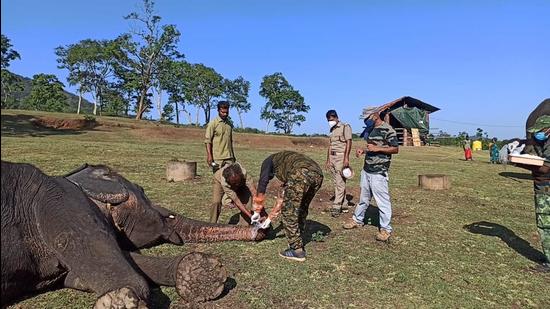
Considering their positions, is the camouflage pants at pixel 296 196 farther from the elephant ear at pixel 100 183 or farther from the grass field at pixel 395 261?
the elephant ear at pixel 100 183

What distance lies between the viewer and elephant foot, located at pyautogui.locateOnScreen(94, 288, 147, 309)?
3166 mm

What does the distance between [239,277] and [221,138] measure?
3259mm

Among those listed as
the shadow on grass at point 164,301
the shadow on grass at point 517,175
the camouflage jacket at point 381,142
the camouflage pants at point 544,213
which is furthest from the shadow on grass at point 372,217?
the shadow on grass at point 517,175

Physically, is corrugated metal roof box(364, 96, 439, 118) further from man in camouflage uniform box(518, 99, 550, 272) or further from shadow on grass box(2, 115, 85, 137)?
man in camouflage uniform box(518, 99, 550, 272)

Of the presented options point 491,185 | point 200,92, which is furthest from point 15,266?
point 200,92

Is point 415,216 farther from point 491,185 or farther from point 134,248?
point 491,185

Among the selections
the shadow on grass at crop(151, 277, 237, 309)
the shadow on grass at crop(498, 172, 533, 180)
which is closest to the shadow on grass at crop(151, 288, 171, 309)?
the shadow on grass at crop(151, 277, 237, 309)

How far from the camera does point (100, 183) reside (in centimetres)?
495

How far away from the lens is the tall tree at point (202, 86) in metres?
62.3

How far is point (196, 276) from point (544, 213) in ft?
14.1

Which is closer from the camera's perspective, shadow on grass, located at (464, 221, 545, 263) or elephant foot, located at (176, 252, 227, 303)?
elephant foot, located at (176, 252, 227, 303)

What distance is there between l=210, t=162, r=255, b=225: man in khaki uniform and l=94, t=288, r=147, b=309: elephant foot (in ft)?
10.1

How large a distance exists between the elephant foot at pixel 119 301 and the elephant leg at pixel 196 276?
81 cm

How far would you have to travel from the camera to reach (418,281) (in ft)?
16.8
